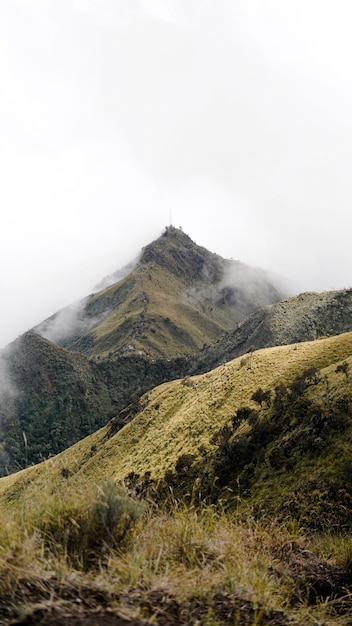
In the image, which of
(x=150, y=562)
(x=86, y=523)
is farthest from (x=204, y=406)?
(x=150, y=562)

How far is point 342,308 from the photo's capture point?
165500mm

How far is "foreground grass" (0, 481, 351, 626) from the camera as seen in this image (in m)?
3.66

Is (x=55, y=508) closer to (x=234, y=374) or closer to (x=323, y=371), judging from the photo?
(x=323, y=371)

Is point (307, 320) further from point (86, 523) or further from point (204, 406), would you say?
point (86, 523)

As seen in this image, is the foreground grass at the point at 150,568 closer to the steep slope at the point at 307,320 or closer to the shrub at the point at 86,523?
the shrub at the point at 86,523

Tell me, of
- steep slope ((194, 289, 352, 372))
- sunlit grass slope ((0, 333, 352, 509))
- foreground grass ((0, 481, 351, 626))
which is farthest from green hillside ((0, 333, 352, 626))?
steep slope ((194, 289, 352, 372))

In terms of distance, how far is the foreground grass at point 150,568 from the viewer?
3.66 m

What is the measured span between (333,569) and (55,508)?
4165mm

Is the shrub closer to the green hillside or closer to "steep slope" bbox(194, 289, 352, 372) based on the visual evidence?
the green hillside

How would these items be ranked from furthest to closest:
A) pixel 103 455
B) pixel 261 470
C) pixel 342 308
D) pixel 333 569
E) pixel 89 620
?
pixel 342 308 < pixel 103 455 < pixel 261 470 < pixel 333 569 < pixel 89 620

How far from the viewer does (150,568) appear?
13.9ft

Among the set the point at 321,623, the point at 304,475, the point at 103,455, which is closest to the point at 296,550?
the point at 321,623

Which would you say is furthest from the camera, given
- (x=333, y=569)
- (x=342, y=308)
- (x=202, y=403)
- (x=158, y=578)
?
(x=342, y=308)

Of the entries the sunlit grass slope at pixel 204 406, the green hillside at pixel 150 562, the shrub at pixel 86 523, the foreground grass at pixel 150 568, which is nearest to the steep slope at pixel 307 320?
the sunlit grass slope at pixel 204 406
